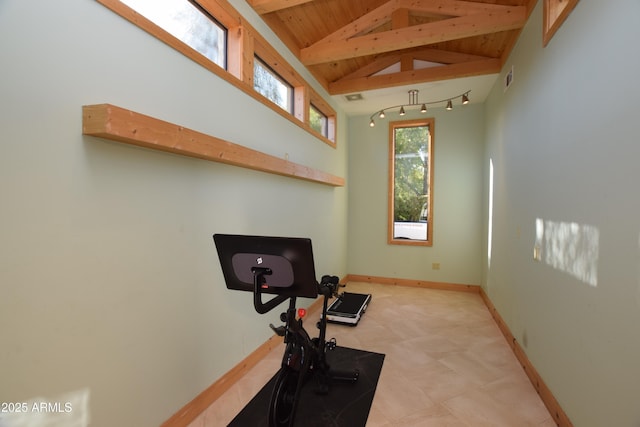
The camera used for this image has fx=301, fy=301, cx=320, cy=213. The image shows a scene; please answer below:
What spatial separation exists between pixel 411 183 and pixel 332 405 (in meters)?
4.11

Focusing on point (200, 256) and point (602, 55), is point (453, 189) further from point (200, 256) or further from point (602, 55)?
point (200, 256)

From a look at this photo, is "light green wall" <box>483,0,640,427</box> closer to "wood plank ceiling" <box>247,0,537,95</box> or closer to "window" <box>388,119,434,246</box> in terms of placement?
"wood plank ceiling" <box>247,0,537,95</box>

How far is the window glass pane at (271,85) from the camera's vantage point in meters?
3.00

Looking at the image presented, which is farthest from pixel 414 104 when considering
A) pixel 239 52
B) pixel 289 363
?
pixel 289 363

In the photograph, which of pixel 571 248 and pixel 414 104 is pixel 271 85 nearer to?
pixel 414 104

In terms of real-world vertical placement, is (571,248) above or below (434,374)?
above

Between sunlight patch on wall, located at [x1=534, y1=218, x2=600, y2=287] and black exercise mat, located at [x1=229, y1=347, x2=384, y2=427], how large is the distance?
65.1 inches

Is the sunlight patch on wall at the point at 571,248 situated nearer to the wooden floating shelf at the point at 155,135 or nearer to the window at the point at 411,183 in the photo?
the wooden floating shelf at the point at 155,135

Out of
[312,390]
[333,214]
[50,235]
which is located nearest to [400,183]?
[333,214]

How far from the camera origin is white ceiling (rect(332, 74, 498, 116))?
423 centimetres

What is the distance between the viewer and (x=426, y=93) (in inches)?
183

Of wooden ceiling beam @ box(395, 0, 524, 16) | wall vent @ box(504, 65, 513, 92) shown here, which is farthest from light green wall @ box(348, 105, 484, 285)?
wooden ceiling beam @ box(395, 0, 524, 16)

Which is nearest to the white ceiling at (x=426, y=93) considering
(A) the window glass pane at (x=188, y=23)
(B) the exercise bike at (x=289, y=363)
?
(A) the window glass pane at (x=188, y=23)

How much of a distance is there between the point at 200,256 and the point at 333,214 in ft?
9.82
